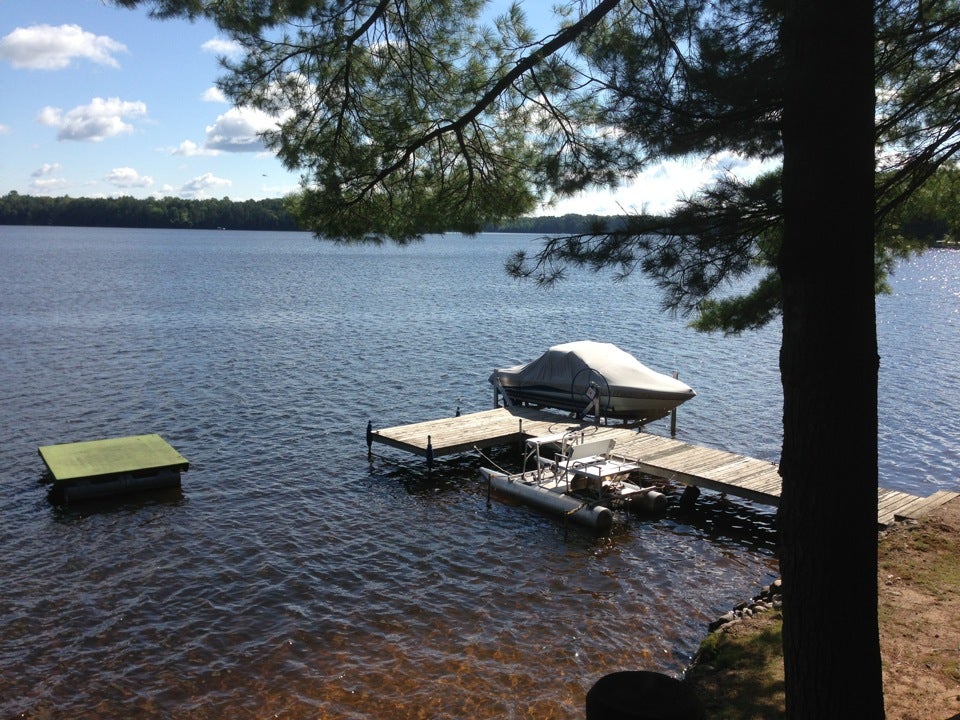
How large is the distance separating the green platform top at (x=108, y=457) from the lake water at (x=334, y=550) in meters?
0.70

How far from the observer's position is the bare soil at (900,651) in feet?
27.1

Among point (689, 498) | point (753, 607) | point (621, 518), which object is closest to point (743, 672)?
point (753, 607)

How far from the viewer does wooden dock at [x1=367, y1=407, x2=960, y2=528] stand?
625 inches

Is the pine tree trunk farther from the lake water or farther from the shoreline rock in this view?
the shoreline rock

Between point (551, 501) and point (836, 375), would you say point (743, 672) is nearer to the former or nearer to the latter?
point (836, 375)

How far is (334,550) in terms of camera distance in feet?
50.2

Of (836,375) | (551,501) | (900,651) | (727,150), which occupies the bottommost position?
(551,501)

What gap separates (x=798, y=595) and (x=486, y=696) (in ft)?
19.8

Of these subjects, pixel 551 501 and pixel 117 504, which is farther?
pixel 117 504

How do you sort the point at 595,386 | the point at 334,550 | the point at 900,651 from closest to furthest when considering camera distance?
the point at 900,651
the point at 334,550
the point at 595,386

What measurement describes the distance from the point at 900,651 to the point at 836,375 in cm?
569

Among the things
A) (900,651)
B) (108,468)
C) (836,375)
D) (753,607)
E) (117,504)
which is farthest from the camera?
(108,468)

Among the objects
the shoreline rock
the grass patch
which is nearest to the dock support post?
the shoreline rock

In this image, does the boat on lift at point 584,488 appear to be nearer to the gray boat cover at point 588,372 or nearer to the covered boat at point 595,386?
the covered boat at point 595,386
